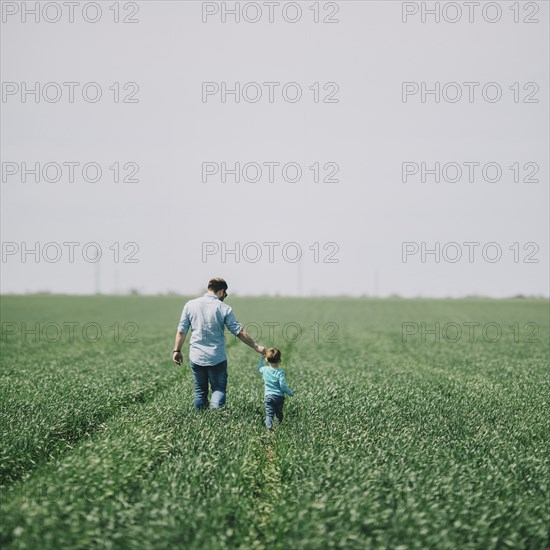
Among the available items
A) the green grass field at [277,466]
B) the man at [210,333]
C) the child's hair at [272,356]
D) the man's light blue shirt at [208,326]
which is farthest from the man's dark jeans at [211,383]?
the child's hair at [272,356]

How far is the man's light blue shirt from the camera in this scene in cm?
1023

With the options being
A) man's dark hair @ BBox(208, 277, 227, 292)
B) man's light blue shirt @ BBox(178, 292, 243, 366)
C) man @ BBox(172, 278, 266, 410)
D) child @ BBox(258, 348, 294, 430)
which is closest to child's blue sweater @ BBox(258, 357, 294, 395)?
child @ BBox(258, 348, 294, 430)

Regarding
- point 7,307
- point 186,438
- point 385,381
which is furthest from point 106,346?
point 7,307

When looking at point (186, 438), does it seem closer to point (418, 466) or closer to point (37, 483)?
point (37, 483)

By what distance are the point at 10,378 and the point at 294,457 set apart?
1139 cm

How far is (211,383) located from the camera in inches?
412

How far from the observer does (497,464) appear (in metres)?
7.36

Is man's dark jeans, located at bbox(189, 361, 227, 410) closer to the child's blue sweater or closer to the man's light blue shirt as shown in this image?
the man's light blue shirt

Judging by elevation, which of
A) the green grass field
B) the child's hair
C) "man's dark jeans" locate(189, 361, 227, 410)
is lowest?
the green grass field

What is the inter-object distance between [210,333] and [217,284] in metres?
0.97

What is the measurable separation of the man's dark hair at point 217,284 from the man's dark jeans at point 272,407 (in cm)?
228

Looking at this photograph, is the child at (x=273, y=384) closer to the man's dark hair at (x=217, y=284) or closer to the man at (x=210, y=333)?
the man at (x=210, y=333)

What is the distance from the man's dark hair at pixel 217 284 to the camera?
1023 centimetres

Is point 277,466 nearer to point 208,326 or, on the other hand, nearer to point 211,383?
point 211,383
